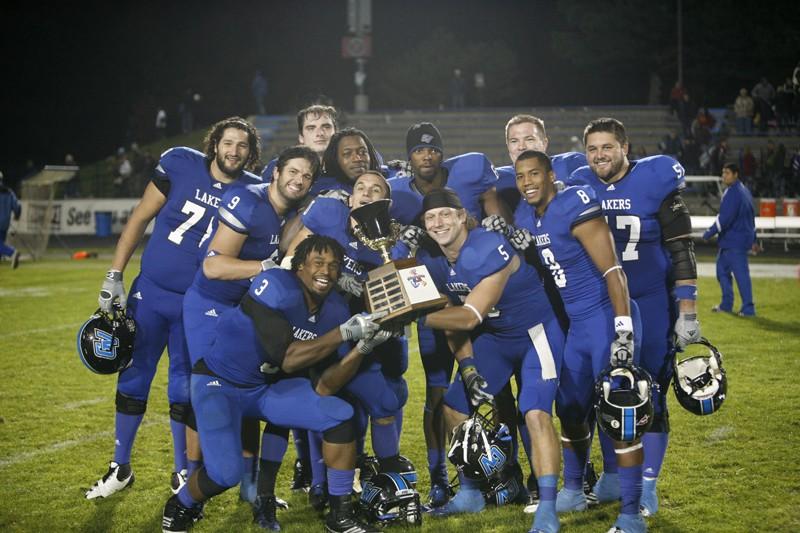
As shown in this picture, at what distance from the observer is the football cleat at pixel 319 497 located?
544 cm

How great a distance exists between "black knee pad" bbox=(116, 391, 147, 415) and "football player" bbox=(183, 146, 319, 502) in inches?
19.5

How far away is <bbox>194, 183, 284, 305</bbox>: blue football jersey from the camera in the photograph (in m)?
5.38

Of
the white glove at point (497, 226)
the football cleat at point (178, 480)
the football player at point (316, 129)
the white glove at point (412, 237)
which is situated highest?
the football player at point (316, 129)

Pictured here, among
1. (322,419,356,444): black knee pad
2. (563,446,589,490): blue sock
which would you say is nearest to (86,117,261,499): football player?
(322,419,356,444): black knee pad

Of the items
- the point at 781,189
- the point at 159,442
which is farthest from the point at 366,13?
the point at 159,442

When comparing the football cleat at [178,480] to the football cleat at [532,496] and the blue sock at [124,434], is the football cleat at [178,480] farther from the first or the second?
the football cleat at [532,496]

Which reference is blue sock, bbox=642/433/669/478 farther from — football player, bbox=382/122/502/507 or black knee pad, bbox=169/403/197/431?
black knee pad, bbox=169/403/197/431

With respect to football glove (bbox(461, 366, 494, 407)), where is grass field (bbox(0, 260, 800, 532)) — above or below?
below

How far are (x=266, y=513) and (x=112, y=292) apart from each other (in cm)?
164

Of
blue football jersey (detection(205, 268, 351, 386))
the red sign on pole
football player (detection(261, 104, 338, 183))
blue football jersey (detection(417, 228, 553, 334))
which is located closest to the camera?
blue football jersey (detection(205, 268, 351, 386))

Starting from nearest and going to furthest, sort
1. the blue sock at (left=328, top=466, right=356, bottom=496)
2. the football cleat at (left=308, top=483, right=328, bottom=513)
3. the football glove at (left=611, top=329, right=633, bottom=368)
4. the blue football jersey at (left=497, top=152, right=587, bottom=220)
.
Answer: the football glove at (left=611, top=329, right=633, bottom=368)
the blue sock at (left=328, top=466, right=356, bottom=496)
the football cleat at (left=308, top=483, right=328, bottom=513)
the blue football jersey at (left=497, top=152, right=587, bottom=220)

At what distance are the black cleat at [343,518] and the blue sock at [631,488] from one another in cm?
129

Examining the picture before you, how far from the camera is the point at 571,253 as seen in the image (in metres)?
5.13

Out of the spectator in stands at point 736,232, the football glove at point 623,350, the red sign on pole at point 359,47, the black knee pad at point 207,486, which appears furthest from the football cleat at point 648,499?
the red sign on pole at point 359,47
